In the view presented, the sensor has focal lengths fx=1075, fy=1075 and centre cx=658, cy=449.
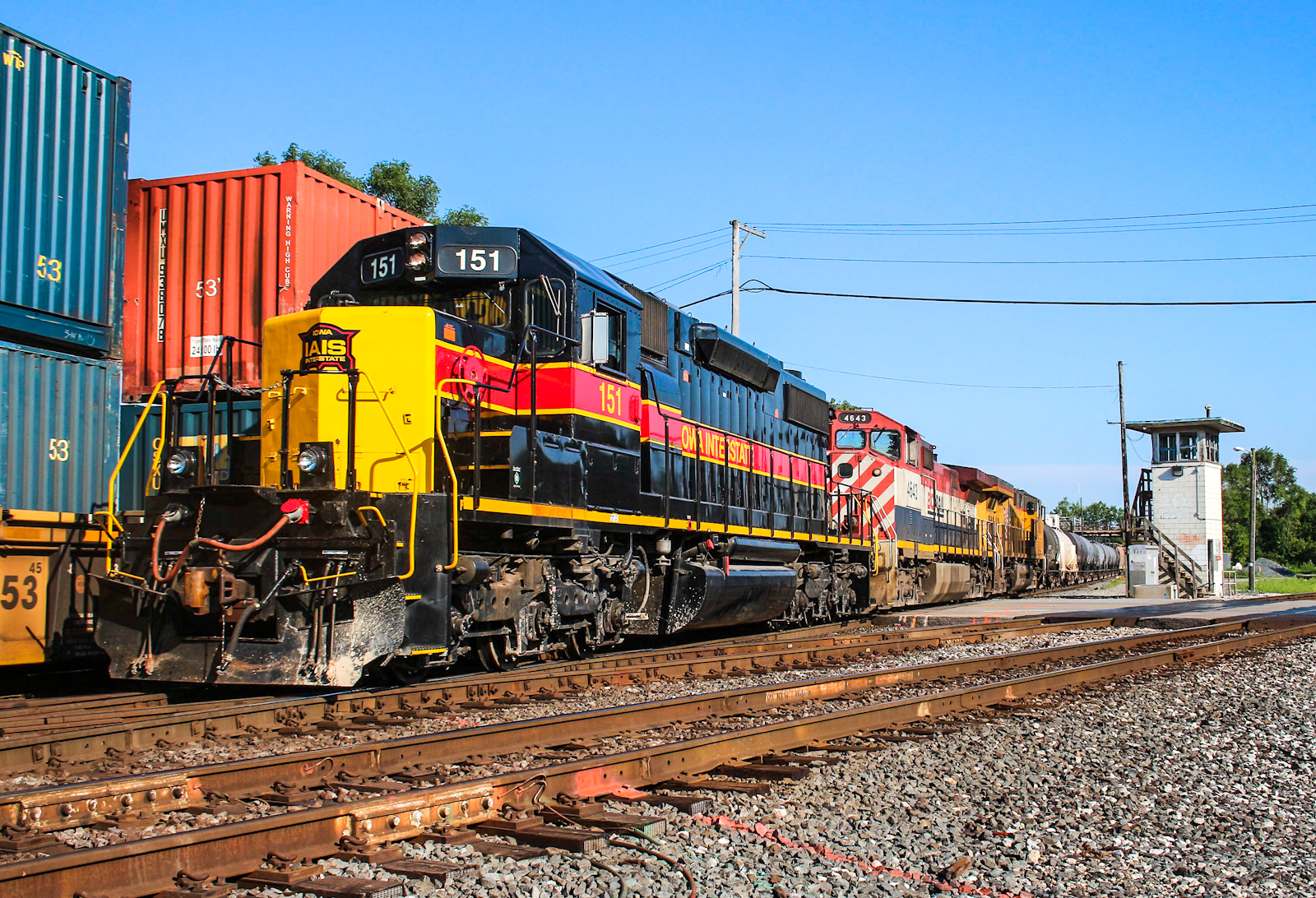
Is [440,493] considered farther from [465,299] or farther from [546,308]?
[546,308]

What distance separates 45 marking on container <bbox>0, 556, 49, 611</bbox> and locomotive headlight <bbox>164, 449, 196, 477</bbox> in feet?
4.36

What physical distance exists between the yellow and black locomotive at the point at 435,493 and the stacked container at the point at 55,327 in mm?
1138

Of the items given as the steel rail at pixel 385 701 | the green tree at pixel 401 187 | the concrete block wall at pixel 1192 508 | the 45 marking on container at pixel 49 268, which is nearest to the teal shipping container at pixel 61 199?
the 45 marking on container at pixel 49 268

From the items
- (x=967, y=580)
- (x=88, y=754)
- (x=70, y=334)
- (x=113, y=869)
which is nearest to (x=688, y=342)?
(x=70, y=334)

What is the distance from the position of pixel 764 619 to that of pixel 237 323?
6.85 m

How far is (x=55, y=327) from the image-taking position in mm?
8875

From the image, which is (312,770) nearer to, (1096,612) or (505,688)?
(505,688)

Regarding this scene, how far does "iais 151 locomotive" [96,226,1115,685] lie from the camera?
6.67m

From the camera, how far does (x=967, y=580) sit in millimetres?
23641

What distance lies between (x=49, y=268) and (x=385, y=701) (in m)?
4.94

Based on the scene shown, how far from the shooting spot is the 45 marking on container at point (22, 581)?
7508 mm

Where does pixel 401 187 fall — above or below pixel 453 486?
above

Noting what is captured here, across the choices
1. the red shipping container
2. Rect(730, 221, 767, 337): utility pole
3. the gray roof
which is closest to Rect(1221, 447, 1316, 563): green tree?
the gray roof

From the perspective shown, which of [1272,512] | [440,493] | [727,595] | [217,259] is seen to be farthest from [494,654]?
[1272,512]
